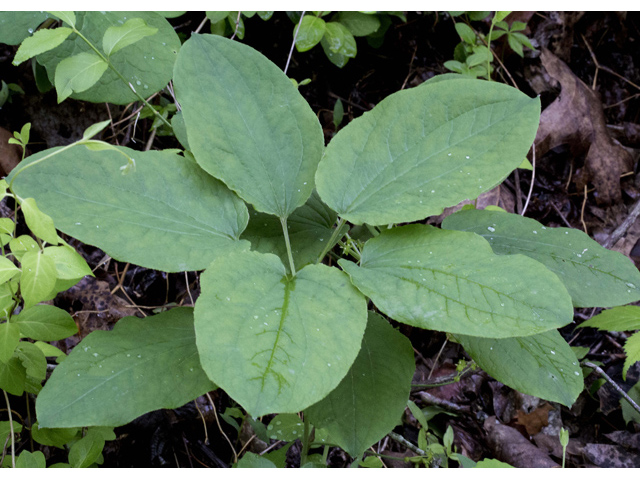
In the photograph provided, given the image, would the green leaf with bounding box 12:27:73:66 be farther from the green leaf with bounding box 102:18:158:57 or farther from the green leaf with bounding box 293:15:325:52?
the green leaf with bounding box 293:15:325:52

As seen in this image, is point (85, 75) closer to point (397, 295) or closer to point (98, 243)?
point (98, 243)

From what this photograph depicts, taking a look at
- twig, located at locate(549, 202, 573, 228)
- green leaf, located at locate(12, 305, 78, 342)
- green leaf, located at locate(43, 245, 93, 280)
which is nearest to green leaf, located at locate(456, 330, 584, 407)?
green leaf, located at locate(43, 245, 93, 280)

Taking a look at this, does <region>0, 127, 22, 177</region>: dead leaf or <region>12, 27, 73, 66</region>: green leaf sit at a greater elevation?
<region>12, 27, 73, 66</region>: green leaf

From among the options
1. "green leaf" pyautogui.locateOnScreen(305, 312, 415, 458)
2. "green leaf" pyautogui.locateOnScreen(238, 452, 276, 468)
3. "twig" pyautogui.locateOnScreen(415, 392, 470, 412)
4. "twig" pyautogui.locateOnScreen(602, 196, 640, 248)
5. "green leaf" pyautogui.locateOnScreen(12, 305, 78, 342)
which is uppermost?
"green leaf" pyautogui.locateOnScreen(12, 305, 78, 342)

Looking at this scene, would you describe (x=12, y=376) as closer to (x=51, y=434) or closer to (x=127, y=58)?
(x=51, y=434)

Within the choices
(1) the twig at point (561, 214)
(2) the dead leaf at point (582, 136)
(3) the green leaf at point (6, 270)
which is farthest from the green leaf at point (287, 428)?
(2) the dead leaf at point (582, 136)

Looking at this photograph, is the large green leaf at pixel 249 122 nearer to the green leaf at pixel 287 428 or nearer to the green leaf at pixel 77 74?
the green leaf at pixel 77 74
